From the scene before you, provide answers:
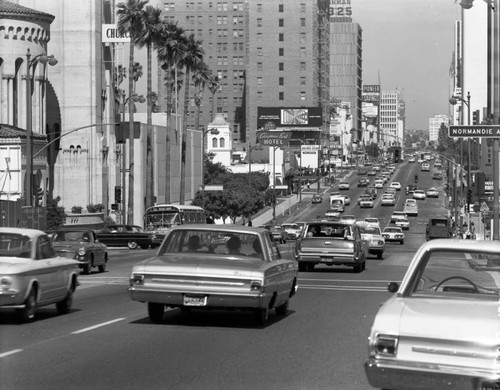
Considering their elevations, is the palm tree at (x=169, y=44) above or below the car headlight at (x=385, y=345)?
above

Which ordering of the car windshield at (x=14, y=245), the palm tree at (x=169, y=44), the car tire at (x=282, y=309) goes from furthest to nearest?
1. the palm tree at (x=169, y=44)
2. the car tire at (x=282, y=309)
3. the car windshield at (x=14, y=245)

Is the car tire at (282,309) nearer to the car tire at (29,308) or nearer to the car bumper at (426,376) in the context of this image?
the car tire at (29,308)

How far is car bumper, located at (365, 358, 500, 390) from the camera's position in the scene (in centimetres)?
924

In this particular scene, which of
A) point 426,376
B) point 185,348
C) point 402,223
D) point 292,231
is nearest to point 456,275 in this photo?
point 426,376

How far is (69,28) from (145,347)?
257ft

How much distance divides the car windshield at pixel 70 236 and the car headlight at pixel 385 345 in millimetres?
26320

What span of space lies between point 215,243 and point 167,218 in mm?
45580

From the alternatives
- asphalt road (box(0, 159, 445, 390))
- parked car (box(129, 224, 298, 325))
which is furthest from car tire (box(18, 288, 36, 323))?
parked car (box(129, 224, 298, 325))

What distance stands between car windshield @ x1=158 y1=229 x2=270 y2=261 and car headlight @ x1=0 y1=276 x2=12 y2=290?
2419 mm

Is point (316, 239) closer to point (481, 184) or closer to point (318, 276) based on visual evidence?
point (318, 276)

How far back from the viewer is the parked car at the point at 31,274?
1673cm

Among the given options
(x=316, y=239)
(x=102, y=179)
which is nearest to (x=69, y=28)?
(x=102, y=179)

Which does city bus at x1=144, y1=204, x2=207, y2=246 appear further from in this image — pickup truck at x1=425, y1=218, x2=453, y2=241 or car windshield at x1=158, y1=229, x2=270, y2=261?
car windshield at x1=158, y1=229, x2=270, y2=261

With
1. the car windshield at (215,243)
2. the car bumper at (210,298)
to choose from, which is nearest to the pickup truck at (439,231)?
the car windshield at (215,243)
